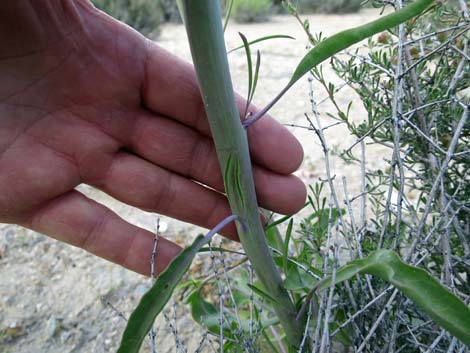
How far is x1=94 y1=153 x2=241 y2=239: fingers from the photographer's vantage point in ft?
3.10

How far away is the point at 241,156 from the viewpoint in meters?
0.65

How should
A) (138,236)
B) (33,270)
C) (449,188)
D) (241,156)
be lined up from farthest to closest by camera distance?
(33,270) → (138,236) → (449,188) → (241,156)

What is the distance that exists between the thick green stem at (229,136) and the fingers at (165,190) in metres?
0.24

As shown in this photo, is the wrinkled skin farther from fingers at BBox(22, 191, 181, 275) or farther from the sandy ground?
the sandy ground

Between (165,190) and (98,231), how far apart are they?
16 cm

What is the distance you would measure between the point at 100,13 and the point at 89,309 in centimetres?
76

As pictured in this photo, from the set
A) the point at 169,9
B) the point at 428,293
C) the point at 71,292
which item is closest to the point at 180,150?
the point at 428,293

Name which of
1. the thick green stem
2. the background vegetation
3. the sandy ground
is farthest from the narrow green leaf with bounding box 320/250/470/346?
the background vegetation

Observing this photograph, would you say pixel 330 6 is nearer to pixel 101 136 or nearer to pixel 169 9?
pixel 169 9

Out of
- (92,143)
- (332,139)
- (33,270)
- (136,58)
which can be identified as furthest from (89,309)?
(332,139)

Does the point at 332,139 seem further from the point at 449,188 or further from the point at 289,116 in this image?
the point at 449,188

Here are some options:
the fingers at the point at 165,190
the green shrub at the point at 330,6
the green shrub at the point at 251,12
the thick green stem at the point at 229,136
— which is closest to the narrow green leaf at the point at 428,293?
the thick green stem at the point at 229,136

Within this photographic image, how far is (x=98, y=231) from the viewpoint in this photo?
967 mm

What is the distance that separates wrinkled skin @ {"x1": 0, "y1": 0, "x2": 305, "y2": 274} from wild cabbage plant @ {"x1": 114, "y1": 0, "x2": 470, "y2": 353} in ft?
0.61
